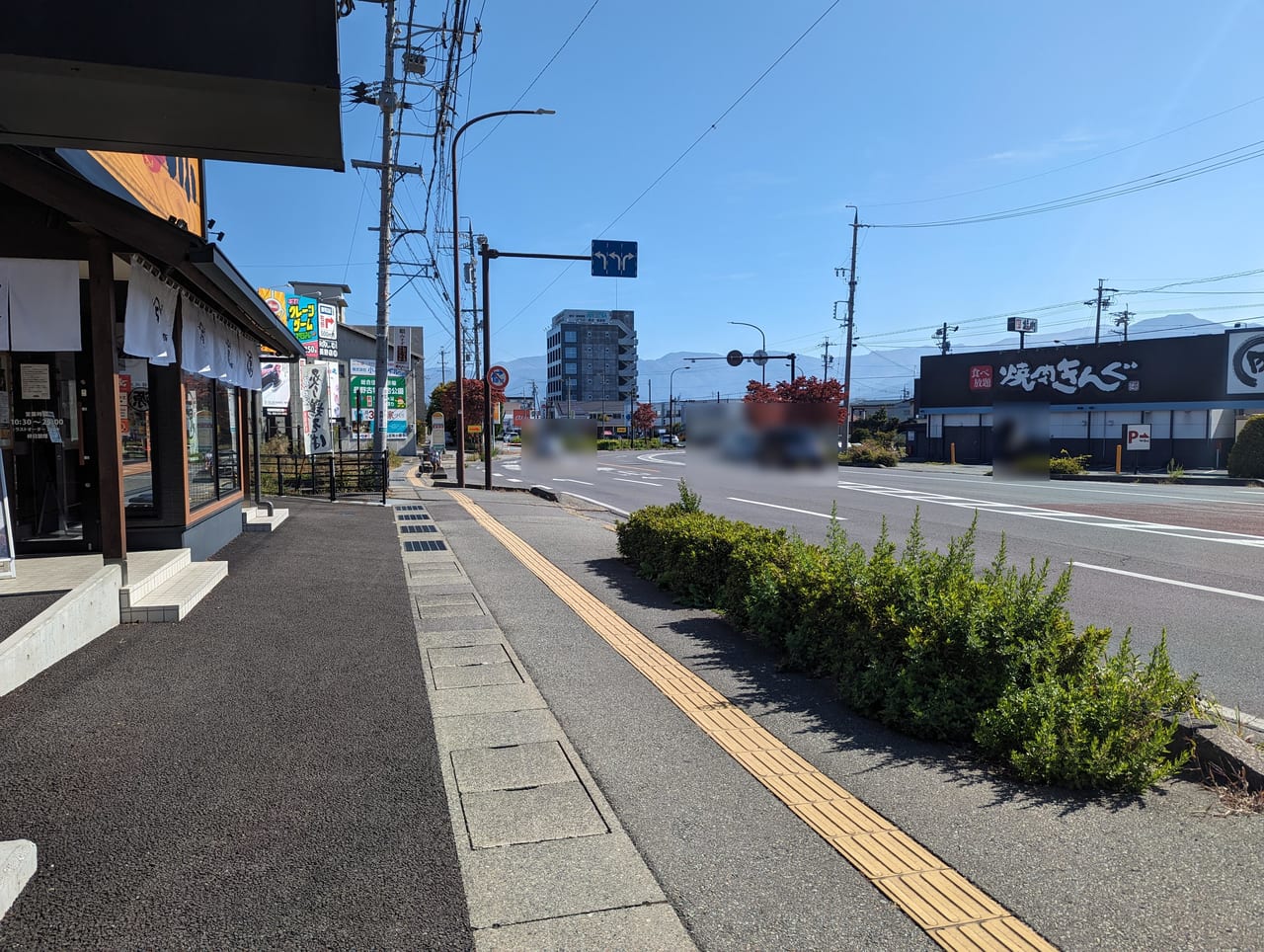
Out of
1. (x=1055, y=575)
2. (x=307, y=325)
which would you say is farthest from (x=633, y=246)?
(x=307, y=325)

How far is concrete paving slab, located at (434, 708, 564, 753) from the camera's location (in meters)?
4.44

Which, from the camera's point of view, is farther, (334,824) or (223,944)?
(334,824)

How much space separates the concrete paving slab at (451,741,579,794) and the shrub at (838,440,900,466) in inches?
1500

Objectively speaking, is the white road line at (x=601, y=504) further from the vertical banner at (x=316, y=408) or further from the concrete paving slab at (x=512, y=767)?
the concrete paving slab at (x=512, y=767)

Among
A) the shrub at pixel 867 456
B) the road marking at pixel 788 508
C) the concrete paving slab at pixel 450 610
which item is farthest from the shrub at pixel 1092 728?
the shrub at pixel 867 456

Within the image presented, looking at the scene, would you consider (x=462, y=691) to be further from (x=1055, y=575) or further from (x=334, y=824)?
(x=1055, y=575)

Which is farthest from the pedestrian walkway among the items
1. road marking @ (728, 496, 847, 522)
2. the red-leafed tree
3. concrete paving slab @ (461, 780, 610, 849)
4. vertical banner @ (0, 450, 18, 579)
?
the red-leafed tree

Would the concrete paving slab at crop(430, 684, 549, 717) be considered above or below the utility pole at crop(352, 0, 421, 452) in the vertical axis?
below

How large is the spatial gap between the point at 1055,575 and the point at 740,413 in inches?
529

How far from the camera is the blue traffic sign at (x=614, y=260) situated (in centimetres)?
1895

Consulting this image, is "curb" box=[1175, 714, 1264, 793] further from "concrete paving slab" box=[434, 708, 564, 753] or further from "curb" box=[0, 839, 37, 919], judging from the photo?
"curb" box=[0, 839, 37, 919]

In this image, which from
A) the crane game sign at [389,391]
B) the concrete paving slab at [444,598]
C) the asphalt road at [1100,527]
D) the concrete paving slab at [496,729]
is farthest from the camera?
the crane game sign at [389,391]

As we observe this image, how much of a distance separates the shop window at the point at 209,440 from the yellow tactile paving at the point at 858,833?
6.04 m

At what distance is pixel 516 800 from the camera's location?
3738 mm
